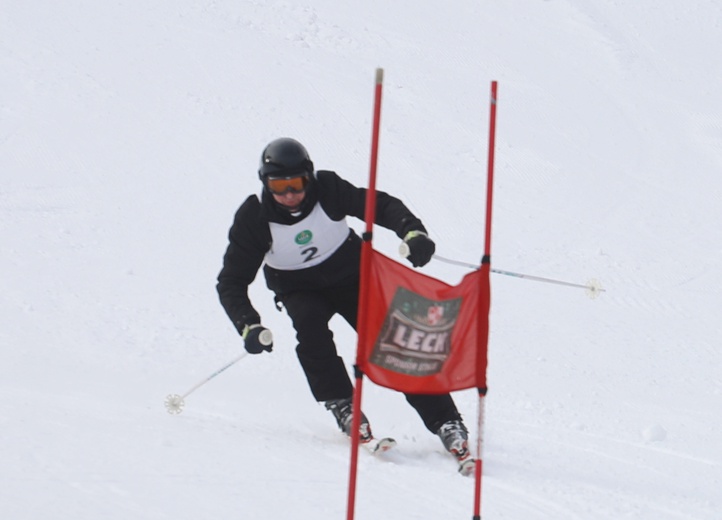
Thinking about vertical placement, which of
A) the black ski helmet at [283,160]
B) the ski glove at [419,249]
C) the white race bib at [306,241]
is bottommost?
the ski glove at [419,249]

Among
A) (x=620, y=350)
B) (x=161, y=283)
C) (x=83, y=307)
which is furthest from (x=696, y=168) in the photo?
(x=83, y=307)

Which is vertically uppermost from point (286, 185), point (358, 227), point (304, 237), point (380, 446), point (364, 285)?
point (358, 227)

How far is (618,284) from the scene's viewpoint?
9.23m

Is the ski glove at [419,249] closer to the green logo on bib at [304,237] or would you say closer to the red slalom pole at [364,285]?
the green logo on bib at [304,237]

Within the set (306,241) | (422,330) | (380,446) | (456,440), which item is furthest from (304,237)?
(422,330)

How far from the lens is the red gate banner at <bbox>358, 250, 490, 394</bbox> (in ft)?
12.5

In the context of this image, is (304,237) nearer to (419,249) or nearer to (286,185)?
(286,185)

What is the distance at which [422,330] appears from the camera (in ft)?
12.7

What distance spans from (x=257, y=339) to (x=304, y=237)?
572mm

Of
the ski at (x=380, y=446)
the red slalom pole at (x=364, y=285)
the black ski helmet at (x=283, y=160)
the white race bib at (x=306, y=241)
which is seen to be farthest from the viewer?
the white race bib at (x=306, y=241)

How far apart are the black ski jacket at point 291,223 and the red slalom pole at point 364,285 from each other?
4.08 ft

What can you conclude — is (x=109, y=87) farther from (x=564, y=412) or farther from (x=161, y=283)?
(x=564, y=412)

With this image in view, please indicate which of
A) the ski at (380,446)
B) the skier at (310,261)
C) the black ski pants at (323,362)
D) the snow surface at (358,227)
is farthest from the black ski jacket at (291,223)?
the ski at (380,446)

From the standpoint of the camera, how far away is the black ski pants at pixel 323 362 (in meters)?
5.28
